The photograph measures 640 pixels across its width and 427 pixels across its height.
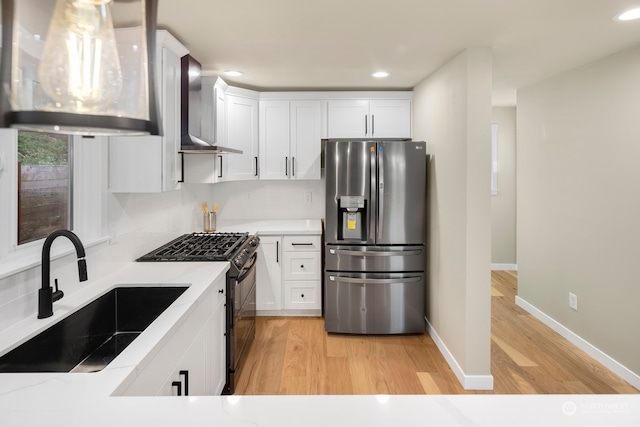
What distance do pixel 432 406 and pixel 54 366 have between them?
144 centimetres

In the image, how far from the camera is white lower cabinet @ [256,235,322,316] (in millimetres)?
3939

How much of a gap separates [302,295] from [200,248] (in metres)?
1.45

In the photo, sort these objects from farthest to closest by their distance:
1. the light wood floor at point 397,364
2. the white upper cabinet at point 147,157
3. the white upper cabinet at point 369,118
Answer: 1. the white upper cabinet at point 369,118
2. the light wood floor at point 397,364
3. the white upper cabinet at point 147,157

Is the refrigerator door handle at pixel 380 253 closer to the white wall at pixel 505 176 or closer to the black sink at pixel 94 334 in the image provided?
the black sink at pixel 94 334

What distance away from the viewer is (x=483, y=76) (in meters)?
2.73

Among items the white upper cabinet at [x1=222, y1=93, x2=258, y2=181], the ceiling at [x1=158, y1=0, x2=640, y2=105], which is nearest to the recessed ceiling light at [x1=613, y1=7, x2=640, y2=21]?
the ceiling at [x1=158, y1=0, x2=640, y2=105]

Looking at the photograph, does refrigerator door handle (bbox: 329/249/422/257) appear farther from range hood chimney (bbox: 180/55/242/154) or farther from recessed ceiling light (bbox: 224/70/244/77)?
recessed ceiling light (bbox: 224/70/244/77)

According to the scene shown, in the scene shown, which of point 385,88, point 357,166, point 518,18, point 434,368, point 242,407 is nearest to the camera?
point 242,407

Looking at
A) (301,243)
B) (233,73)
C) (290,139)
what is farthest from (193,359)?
(290,139)

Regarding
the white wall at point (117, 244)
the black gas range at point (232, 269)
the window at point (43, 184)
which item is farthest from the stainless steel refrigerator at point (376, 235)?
the window at point (43, 184)

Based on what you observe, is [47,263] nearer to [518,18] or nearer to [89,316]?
[89,316]

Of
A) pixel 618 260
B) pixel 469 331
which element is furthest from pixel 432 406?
pixel 618 260

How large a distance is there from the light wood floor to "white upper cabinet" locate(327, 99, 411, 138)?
6.62ft

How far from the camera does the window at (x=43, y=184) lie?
1741 millimetres
